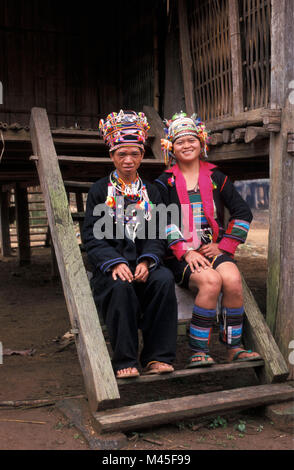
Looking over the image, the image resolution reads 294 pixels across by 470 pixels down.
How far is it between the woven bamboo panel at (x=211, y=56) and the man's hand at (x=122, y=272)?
2.27 metres

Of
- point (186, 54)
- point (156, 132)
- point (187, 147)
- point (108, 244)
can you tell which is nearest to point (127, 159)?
point (187, 147)

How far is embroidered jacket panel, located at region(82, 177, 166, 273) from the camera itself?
2.92m

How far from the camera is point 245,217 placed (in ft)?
10.7

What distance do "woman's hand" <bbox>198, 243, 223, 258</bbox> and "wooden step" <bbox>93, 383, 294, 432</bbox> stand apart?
0.89 m

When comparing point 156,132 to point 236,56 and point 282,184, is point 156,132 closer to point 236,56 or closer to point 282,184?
point 236,56

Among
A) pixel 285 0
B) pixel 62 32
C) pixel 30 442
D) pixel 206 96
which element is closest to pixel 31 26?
pixel 62 32

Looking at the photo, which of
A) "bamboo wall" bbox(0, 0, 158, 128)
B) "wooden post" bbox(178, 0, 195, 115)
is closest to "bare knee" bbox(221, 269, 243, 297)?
"wooden post" bbox(178, 0, 195, 115)

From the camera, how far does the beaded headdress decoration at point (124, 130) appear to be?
311cm

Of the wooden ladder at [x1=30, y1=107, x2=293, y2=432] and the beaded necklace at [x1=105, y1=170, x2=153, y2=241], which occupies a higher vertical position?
the beaded necklace at [x1=105, y1=170, x2=153, y2=241]

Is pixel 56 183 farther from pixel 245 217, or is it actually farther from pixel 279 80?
pixel 279 80

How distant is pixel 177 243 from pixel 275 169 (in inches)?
35.0

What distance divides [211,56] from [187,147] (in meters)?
1.86

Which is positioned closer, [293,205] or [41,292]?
[293,205]

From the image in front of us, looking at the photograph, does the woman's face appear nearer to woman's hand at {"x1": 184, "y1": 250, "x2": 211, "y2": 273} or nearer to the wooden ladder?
woman's hand at {"x1": 184, "y1": 250, "x2": 211, "y2": 273}
